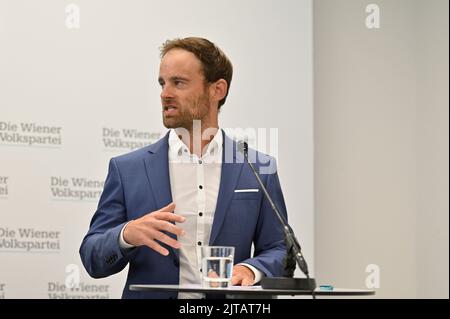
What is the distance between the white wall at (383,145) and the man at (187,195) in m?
1.91

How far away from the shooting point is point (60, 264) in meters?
3.87

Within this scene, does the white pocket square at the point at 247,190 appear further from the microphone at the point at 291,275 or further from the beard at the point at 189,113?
the microphone at the point at 291,275

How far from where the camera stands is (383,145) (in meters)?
5.11

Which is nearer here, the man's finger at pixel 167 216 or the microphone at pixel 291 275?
the microphone at pixel 291 275

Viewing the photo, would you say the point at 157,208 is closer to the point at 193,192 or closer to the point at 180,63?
the point at 193,192

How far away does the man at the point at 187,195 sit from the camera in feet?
8.97

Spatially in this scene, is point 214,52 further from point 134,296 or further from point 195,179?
point 134,296

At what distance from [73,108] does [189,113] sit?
1071 mm

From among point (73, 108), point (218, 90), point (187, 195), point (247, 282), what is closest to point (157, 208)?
point (187, 195)

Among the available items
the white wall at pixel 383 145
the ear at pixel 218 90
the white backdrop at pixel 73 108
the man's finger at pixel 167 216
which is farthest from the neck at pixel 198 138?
the white wall at pixel 383 145

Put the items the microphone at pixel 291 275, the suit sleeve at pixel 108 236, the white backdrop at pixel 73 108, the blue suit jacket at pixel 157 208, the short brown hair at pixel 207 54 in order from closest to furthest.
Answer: the microphone at pixel 291 275 → the suit sleeve at pixel 108 236 → the blue suit jacket at pixel 157 208 → the short brown hair at pixel 207 54 → the white backdrop at pixel 73 108

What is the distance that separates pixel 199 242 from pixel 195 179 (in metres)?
0.24
